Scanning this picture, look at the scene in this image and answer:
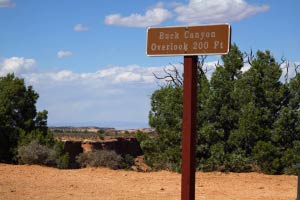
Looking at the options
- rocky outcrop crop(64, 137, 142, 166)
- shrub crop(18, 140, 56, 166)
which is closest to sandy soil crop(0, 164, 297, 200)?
shrub crop(18, 140, 56, 166)

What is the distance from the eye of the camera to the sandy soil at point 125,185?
12.6m

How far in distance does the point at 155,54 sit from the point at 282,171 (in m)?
14.7

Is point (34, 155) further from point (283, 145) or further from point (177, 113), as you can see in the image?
point (283, 145)

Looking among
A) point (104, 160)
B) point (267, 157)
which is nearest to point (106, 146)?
point (104, 160)

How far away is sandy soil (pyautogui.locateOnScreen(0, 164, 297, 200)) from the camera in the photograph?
41.5 ft

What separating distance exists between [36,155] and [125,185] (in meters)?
6.84

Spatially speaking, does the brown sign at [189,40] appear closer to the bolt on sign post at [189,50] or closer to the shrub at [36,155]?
the bolt on sign post at [189,50]

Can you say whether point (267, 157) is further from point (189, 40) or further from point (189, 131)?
point (189, 40)

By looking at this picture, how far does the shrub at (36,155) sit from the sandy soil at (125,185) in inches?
52.8

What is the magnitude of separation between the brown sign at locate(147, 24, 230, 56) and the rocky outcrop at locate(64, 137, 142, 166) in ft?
117

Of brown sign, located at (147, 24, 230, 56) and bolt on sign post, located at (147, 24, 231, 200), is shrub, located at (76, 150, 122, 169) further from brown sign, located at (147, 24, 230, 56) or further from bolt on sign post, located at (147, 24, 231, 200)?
brown sign, located at (147, 24, 230, 56)

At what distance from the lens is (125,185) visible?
1476 cm

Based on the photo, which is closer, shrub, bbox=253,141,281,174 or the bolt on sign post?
the bolt on sign post

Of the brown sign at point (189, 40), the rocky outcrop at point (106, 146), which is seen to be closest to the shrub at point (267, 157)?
the brown sign at point (189, 40)
